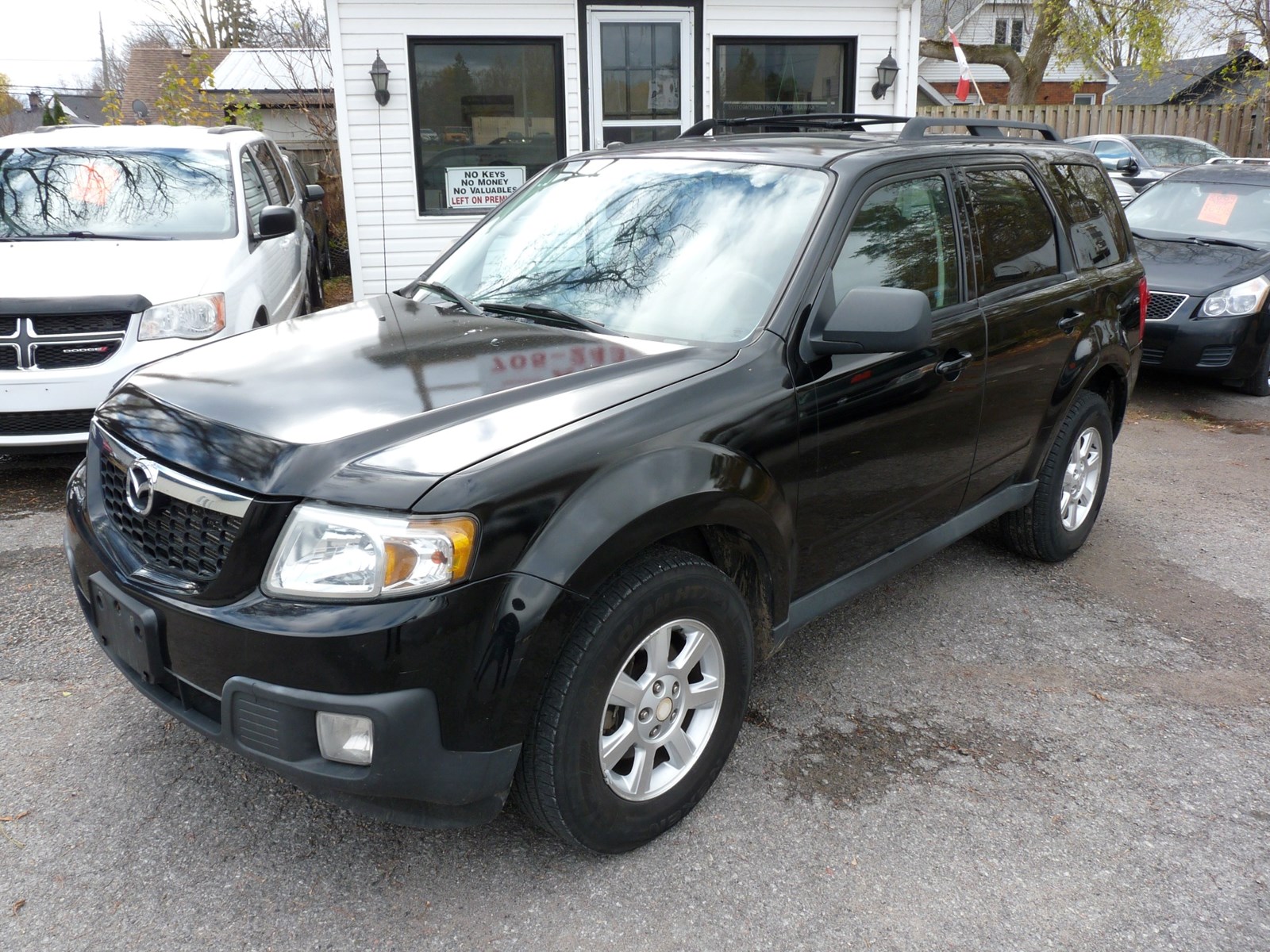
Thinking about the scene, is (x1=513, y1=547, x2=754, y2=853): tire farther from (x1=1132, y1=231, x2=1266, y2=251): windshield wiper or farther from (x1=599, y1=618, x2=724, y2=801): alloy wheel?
(x1=1132, y1=231, x2=1266, y2=251): windshield wiper

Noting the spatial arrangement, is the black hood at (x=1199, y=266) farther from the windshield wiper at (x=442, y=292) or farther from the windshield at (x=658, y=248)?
the windshield wiper at (x=442, y=292)

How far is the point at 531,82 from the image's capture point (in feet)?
33.5

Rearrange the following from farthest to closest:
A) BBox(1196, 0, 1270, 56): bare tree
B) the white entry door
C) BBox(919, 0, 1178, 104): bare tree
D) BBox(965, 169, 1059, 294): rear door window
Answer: BBox(919, 0, 1178, 104): bare tree → BBox(1196, 0, 1270, 56): bare tree → the white entry door → BBox(965, 169, 1059, 294): rear door window

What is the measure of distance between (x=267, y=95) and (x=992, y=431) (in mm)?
20888

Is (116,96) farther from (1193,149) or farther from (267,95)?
(1193,149)

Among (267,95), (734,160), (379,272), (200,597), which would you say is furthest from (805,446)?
(267,95)

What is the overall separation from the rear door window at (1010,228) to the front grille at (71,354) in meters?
4.02

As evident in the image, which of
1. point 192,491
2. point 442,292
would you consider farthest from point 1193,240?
point 192,491

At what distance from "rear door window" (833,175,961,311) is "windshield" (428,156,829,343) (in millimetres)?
192

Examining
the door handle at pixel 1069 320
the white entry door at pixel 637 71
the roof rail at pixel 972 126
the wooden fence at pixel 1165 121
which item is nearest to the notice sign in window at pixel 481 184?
the white entry door at pixel 637 71

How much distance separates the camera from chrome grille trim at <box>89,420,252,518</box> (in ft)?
7.43

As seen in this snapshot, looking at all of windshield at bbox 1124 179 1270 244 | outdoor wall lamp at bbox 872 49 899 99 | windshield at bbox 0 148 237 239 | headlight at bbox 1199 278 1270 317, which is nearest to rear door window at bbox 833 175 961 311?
windshield at bbox 0 148 237 239

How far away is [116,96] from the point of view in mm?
12367

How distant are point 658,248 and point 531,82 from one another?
7741mm
